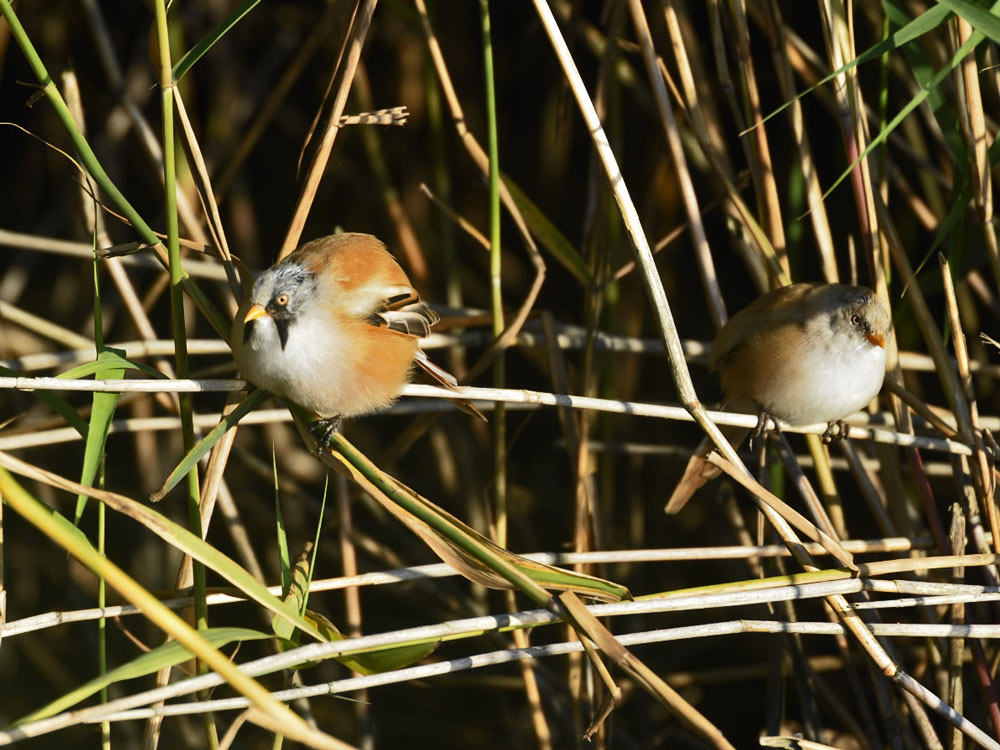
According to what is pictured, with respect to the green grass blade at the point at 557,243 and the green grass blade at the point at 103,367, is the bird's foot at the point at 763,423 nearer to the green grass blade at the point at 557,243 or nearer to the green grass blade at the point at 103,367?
the green grass blade at the point at 557,243

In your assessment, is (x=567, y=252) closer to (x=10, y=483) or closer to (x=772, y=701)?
(x=772, y=701)

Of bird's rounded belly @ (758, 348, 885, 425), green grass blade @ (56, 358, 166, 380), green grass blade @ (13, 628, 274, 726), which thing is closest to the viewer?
green grass blade @ (13, 628, 274, 726)

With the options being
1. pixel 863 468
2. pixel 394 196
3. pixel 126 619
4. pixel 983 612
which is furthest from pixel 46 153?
pixel 983 612

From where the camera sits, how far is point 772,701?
10.2 ft

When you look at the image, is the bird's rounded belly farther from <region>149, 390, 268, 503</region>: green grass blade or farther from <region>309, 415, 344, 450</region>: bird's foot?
<region>149, 390, 268, 503</region>: green grass blade

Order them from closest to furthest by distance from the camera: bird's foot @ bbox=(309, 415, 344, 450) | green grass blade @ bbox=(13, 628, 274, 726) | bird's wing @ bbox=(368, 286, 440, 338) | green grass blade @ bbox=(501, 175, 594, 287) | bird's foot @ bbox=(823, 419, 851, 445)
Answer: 1. green grass blade @ bbox=(13, 628, 274, 726)
2. bird's foot @ bbox=(309, 415, 344, 450)
3. bird's wing @ bbox=(368, 286, 440, 338)
4. bird's foot @ bbox=(823, 419, 851, 445)
5. green grass blade @ bbox=(501, 175, 594, 287)

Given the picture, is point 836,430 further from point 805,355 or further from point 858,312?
point 858,312

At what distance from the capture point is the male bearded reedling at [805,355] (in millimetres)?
2723

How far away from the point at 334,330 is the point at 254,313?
10.3 inches

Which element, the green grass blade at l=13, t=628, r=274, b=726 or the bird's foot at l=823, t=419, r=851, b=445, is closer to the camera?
the green grass blade at l=13, t=628, r=274, b=726

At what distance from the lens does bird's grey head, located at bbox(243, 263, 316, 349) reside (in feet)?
7.63

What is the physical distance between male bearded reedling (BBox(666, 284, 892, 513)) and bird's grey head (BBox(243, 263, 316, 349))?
1.29m

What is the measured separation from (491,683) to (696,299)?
2036mm

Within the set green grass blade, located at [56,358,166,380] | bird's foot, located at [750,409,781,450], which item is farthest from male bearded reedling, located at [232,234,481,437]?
bird's foot, located at [750,409,781,450]
